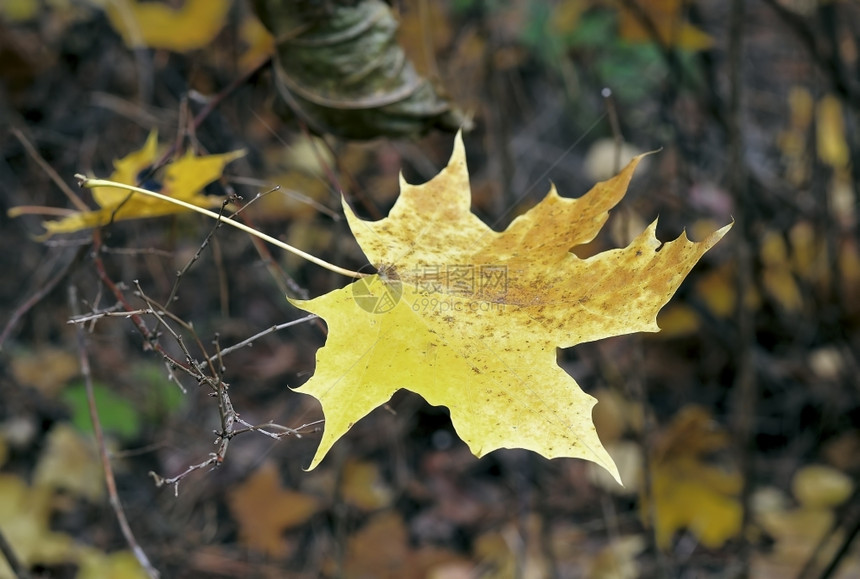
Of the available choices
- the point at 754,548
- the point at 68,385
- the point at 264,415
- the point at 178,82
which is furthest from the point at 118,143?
the point at 754,548

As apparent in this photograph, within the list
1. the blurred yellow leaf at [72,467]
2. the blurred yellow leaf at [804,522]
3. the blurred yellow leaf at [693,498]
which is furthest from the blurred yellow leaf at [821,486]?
the blurred yellow leaf at [72,467]

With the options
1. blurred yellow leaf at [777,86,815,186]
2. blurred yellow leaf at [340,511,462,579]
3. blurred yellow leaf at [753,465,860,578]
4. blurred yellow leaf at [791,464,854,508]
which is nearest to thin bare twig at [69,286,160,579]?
blurred yellow leaf at [340,511,462,579]

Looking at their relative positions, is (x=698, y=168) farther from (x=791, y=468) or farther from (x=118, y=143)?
(x=118, y=143)

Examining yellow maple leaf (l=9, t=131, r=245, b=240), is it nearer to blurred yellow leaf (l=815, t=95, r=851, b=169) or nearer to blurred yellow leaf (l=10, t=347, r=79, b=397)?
blurred yellow leaf (l=10, t=347, r=79, b=397)

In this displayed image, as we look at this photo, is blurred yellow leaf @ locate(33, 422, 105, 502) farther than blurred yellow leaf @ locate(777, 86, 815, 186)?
No

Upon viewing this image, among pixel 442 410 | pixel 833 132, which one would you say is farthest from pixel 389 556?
pixel 833 132

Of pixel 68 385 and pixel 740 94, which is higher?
pixel 740 94

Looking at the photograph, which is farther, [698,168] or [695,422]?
[698,168]

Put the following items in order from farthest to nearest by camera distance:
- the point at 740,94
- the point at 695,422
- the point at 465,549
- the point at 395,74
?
the point at 465,549
the point at 695,422
the point at 740,94
the point at 395,74
